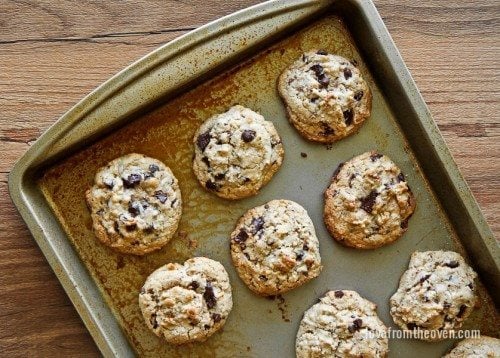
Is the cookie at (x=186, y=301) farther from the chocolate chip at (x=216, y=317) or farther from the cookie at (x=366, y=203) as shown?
the cookie at (x=366, y=203)

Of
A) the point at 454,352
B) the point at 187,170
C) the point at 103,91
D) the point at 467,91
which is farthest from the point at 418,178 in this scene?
the point at 103,91

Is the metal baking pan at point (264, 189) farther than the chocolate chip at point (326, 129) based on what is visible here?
No

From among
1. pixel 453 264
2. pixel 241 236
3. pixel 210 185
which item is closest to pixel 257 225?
pixel 241 236

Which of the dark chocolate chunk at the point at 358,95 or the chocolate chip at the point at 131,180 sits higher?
the chocolate chip at the point at 131,180

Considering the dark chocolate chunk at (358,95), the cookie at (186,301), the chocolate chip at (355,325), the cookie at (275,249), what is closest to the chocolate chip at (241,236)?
the cookie at (275,249)

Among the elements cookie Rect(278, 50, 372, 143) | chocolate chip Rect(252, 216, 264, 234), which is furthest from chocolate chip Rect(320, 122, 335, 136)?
chocolate chip Rect(252, 216, 264, 234)

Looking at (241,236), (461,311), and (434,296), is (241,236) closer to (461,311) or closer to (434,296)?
(434,296)

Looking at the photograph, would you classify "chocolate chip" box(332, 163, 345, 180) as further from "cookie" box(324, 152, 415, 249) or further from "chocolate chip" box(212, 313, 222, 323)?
"chocolate chip" box(212, 313, 222, 323)
